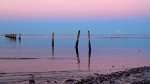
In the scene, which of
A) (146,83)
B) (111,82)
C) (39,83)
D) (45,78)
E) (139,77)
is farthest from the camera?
(45,78)

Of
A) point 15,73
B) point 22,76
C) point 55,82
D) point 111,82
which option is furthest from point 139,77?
point 15,73

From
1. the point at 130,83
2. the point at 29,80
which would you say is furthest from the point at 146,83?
the point at 29,80

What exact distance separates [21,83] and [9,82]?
35.5 inches

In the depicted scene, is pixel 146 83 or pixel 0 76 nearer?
pixel 146 83

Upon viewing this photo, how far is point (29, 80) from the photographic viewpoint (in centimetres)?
2262

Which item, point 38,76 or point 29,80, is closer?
point 29,80

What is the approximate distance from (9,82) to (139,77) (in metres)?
8.40

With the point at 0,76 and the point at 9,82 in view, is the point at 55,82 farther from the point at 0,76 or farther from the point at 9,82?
the point at 0,76

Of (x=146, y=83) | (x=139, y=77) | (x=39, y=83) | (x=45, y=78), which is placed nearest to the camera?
(x=146, y=83)

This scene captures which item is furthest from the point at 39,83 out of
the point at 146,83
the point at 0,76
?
the point at 146,83

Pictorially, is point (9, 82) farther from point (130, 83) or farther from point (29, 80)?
point (130, 83)

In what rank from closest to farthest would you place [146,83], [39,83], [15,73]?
1. [146,83]
2. [39,83]
3. [15,73]

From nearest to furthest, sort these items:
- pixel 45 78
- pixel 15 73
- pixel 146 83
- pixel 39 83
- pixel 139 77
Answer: pixel 146 83 → pixel 139 77 → pixel 39 83 → pixel 45 78 → pixel 15 73

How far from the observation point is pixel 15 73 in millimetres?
26625
